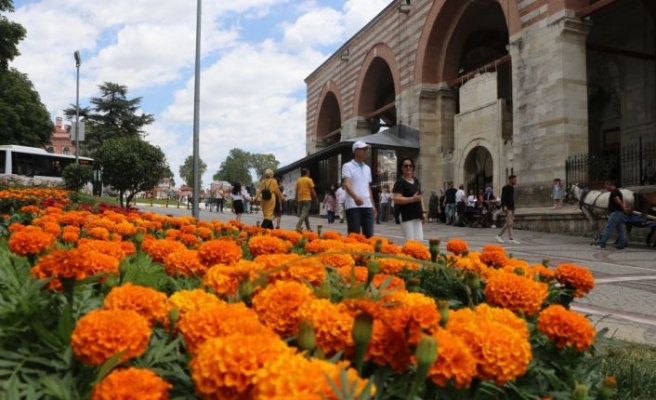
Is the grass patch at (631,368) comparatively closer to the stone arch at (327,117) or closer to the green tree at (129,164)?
the green tree at (129,164)

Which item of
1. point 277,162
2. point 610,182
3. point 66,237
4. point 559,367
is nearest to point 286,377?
point 559,367

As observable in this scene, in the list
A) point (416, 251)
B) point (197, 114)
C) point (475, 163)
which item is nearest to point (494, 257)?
point (416, 251)

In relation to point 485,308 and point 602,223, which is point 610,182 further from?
point 485,308

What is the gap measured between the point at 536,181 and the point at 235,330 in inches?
649

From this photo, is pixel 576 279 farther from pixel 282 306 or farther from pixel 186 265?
pixel 186 265

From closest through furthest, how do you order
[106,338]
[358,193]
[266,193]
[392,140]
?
[106,338] → [358,193] → [266,193] → [392,140]

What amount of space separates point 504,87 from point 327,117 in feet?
46.1

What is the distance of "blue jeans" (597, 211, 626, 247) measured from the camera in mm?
10938

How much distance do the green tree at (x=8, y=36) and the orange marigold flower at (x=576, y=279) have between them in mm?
28940

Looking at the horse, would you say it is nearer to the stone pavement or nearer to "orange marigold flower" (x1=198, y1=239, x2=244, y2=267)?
the stone pavement

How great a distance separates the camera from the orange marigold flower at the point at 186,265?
6.08ft

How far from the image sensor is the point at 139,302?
120 centimetres

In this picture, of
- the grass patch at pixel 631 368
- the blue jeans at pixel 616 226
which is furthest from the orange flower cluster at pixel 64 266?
the blue jeans at pixel 616 226

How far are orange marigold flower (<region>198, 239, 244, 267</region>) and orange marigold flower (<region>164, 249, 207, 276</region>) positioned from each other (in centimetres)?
3
